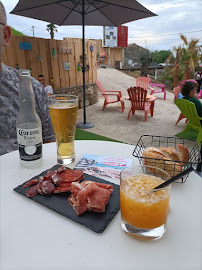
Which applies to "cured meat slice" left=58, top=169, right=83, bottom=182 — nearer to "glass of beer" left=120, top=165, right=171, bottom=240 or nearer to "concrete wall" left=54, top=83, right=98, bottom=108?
"glass of beer" left=120, top=165, right=171, bottom=240

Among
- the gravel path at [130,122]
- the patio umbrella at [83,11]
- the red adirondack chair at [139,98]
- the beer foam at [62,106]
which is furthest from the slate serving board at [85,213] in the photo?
the red adirondack chair at [139,98]

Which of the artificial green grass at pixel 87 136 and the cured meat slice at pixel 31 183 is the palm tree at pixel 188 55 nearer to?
the artificial green grass at pixel 87 136

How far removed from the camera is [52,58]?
5922mm

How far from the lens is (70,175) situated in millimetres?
977

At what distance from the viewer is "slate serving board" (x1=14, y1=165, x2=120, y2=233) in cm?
71

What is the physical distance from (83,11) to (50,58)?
69.5 inches

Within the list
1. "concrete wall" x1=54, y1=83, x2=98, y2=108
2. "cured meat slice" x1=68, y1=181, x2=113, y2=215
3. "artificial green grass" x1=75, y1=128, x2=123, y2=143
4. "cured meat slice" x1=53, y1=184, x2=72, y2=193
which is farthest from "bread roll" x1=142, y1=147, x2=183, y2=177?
"concrete wall" x1=54, y1=83, x2=98, y2=108

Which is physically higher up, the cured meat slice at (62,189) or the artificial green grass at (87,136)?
the cured meat slice at (62,189)

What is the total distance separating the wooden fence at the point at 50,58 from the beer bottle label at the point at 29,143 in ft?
15.2

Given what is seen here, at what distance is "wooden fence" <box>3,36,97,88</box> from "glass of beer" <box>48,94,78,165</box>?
15.1 feet

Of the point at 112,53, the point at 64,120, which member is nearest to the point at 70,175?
the point at 64,120

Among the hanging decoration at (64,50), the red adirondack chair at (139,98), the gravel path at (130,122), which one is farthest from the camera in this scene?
the hanging decoration at (64,50)

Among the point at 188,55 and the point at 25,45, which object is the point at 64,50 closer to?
the point at 25,45

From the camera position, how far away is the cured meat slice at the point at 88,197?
765 millimetres
